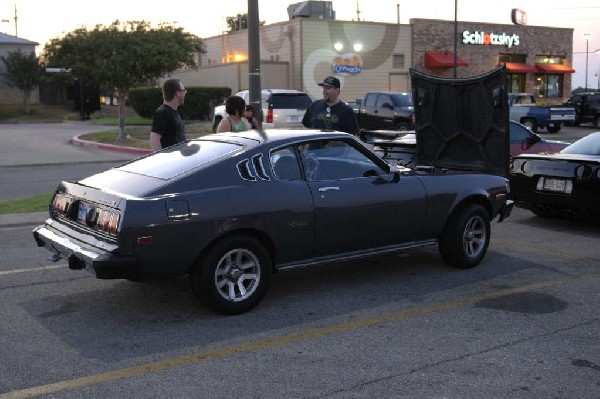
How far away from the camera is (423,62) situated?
40812 mm

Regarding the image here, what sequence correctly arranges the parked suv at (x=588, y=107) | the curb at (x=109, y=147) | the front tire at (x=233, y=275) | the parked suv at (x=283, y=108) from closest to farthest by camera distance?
1. the front tire at (x=233, y=275)
2. the curb at (x=109, y=147)
3. the parked suv at (x=283, y=108)
4. the parked suv at (x=588, y=107)

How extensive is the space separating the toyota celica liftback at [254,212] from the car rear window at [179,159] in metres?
0.02

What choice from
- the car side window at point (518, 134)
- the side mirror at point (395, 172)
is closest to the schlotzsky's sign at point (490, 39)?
the car side window at point (518, 134)

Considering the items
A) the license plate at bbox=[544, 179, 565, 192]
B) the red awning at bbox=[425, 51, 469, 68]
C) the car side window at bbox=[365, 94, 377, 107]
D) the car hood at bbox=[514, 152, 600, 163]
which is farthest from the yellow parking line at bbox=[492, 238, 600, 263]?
the red awning at bbox=[425, 51, 469, 68]

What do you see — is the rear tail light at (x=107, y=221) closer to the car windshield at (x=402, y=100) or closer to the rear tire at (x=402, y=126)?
the rear tire at (x=402, y=126)

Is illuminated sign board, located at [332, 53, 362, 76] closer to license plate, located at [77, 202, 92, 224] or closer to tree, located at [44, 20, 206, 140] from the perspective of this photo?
tree, located at [44, 20, 206, 140]

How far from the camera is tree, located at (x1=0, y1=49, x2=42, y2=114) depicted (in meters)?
42.6

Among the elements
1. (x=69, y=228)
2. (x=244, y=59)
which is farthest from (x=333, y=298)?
(x=244, y=59)

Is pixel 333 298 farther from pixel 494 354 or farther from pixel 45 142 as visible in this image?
pixel 45 142

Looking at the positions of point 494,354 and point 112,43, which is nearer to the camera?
point 494,354

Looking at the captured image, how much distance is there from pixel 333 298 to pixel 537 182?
4.33 m

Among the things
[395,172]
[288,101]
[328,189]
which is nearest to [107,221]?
[328,189]

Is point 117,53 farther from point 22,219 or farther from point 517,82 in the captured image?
point 517,82

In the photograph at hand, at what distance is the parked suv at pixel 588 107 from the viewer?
1251 inches
